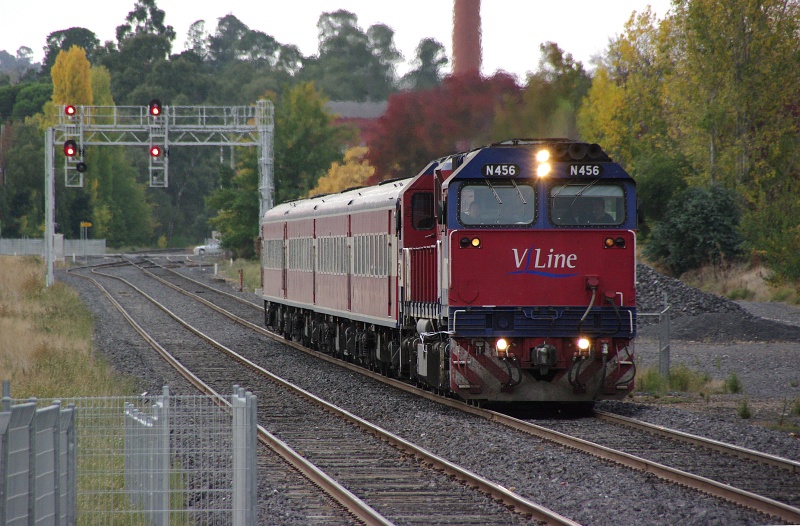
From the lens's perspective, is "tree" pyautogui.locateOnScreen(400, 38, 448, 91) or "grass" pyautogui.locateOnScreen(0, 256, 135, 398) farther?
"tree" pyautogui.locateOnScreen(400, 38, 448, 91)

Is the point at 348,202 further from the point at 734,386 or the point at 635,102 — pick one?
the point at 635,102

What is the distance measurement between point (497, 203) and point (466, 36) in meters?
45.8

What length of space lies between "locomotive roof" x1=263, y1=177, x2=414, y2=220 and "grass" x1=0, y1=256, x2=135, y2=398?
199 inches

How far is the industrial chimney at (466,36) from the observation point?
2274 inches

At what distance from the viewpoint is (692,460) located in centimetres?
1161

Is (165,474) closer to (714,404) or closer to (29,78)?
(714,404)

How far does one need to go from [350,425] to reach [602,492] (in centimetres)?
534

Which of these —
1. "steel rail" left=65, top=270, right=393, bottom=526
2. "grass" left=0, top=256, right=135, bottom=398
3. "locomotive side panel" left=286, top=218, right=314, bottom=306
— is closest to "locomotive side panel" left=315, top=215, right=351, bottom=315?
"locomotive side panel" left=286, top=218, right=314, bottom=306

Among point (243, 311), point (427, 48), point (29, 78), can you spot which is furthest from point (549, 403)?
point (29, 78)

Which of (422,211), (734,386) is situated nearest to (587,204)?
(422,211)

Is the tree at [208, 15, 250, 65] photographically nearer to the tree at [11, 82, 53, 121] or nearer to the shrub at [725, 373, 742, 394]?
the tree at [11, 82, 53, 121]

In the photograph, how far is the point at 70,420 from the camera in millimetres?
7367

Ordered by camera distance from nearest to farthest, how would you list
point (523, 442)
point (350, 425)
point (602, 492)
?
point (602, 492) < point (523, 442) < point (350, 425)

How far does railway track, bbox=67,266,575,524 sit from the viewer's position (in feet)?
30.3
